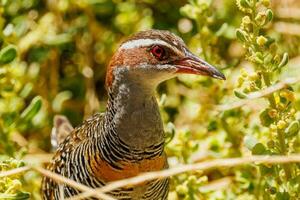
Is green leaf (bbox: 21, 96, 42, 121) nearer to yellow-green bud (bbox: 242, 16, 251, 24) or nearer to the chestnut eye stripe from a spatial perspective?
the chestnut eye stripe

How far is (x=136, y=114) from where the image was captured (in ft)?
10.7

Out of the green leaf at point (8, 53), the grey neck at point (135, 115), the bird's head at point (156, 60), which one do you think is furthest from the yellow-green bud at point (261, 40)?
the green leaf at point (8, 53)

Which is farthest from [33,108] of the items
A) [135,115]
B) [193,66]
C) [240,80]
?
[240,80]

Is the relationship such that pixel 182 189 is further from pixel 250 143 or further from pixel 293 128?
pixel 293 128

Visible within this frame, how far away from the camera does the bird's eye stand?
3197mm

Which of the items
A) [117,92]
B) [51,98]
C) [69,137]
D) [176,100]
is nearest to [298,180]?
[117,92]

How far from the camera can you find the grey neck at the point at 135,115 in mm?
3250

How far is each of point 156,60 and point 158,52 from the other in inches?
1.3

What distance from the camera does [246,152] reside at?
158 inches

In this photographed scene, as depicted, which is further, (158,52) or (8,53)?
(8,53)

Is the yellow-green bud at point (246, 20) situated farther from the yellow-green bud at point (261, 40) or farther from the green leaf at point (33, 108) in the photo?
the green leaf at point (33, 108)

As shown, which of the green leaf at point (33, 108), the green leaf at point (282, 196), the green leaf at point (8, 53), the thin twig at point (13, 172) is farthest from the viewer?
the green leaf at point (33, 108)

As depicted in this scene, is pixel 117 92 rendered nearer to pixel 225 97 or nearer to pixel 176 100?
pixel 225 97

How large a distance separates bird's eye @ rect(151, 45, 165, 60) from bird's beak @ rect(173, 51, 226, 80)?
6 centimetres
